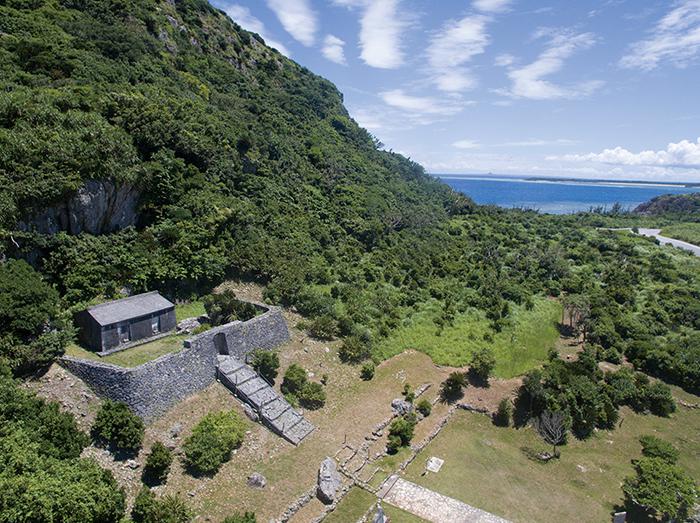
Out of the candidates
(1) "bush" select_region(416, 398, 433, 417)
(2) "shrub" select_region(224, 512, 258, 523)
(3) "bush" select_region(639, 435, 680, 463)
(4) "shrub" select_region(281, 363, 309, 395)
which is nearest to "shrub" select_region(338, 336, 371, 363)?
(4) "shrub" select_region(281, 363, 309, 395)

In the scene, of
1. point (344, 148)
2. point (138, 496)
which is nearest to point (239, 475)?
point (138, 496)

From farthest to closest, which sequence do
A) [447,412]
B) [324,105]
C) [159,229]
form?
1. [324,105]
2. [159,229]
3. [447,412]

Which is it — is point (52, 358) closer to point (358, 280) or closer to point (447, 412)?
point (447, 412)

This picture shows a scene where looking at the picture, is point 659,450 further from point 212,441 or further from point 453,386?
point 212,441

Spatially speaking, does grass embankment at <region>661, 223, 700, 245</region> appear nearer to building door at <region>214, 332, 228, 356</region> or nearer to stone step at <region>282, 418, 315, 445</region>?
stone step at <region>282, 418, 315, 445</region>

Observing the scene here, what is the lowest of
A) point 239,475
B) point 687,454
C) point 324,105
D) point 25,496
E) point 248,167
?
point 687,454

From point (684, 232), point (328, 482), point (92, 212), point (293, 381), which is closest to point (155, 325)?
point (92, 212)
